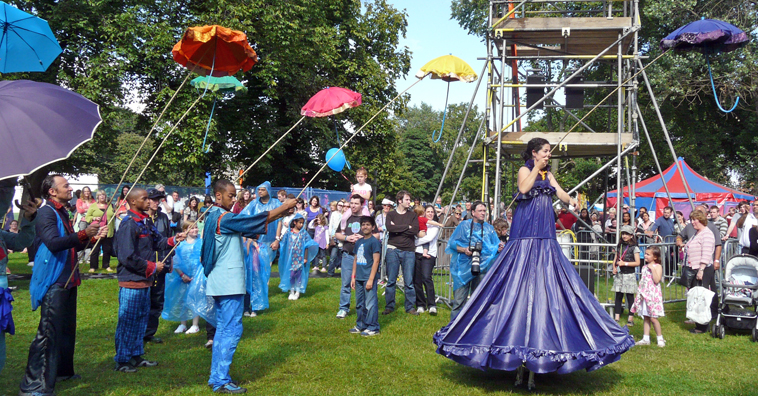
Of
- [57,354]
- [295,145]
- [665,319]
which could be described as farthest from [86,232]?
[295,145]

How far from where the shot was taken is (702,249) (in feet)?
29.5

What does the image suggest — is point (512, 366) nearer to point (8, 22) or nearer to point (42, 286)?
point (42, 286)

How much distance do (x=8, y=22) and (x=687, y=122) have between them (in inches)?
1139

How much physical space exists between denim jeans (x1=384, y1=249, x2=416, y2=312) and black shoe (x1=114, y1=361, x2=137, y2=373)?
426 centimetres

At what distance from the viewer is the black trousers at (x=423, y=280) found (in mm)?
9734

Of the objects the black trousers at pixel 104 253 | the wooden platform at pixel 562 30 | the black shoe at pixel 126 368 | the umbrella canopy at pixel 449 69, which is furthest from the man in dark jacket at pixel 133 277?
the black trousers at pixel 104 253

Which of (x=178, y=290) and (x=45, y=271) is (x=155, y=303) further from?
(x=45, y=271)

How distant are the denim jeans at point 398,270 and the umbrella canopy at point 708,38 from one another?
15.6ft

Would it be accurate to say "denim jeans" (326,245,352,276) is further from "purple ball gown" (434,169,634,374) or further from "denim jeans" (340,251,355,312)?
"purple ball gown" (434,169,634,374)

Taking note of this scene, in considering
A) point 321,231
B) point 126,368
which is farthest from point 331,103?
point 321,231

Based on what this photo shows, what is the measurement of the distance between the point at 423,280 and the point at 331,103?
3.40m

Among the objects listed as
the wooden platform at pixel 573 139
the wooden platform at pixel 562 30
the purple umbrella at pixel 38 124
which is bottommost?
the purple umbrella at pixel 38 124

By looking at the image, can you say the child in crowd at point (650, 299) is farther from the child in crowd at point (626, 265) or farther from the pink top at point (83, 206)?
the pink top at point (83, 206)

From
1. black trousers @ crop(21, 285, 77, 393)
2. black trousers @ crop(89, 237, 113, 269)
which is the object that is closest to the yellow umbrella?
black trousers @ crop(21, 285, 77, 393)
